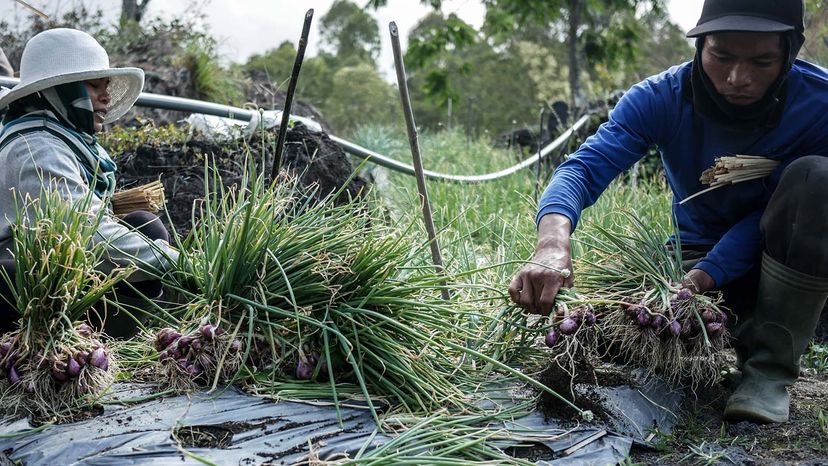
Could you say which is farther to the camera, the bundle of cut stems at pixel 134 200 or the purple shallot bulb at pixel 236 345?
the bundle of cut stems at pixel 134 200

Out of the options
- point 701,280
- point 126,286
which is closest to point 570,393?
point 701,280

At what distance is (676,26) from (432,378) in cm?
2718

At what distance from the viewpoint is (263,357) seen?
7.57ft

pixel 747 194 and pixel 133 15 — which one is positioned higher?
pixel 133 15

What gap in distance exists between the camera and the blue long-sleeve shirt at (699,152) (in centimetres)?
265

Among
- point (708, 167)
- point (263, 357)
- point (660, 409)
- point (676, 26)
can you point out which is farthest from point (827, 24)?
point (676, 26)

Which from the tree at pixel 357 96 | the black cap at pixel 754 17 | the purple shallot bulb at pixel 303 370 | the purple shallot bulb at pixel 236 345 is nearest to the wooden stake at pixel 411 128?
the purple shallot bulb at pixel 303 370

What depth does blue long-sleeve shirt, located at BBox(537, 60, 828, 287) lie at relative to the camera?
8.71 ft

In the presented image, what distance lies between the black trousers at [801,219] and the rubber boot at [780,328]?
4 centimetres

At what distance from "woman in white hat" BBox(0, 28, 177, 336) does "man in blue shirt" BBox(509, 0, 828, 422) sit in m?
1.18

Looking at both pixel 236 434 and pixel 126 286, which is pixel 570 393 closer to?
pixel 236 434

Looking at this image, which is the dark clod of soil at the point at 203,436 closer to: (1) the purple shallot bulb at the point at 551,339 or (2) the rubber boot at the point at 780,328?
(1) the purple shallot bulb at the point at 551,339

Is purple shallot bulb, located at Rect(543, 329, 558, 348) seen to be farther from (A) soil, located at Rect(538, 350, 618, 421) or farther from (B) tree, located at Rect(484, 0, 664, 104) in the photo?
(B) tree, located at Rect(484, 0, 664, 104)

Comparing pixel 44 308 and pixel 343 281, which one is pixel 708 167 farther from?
pixel 44 308
